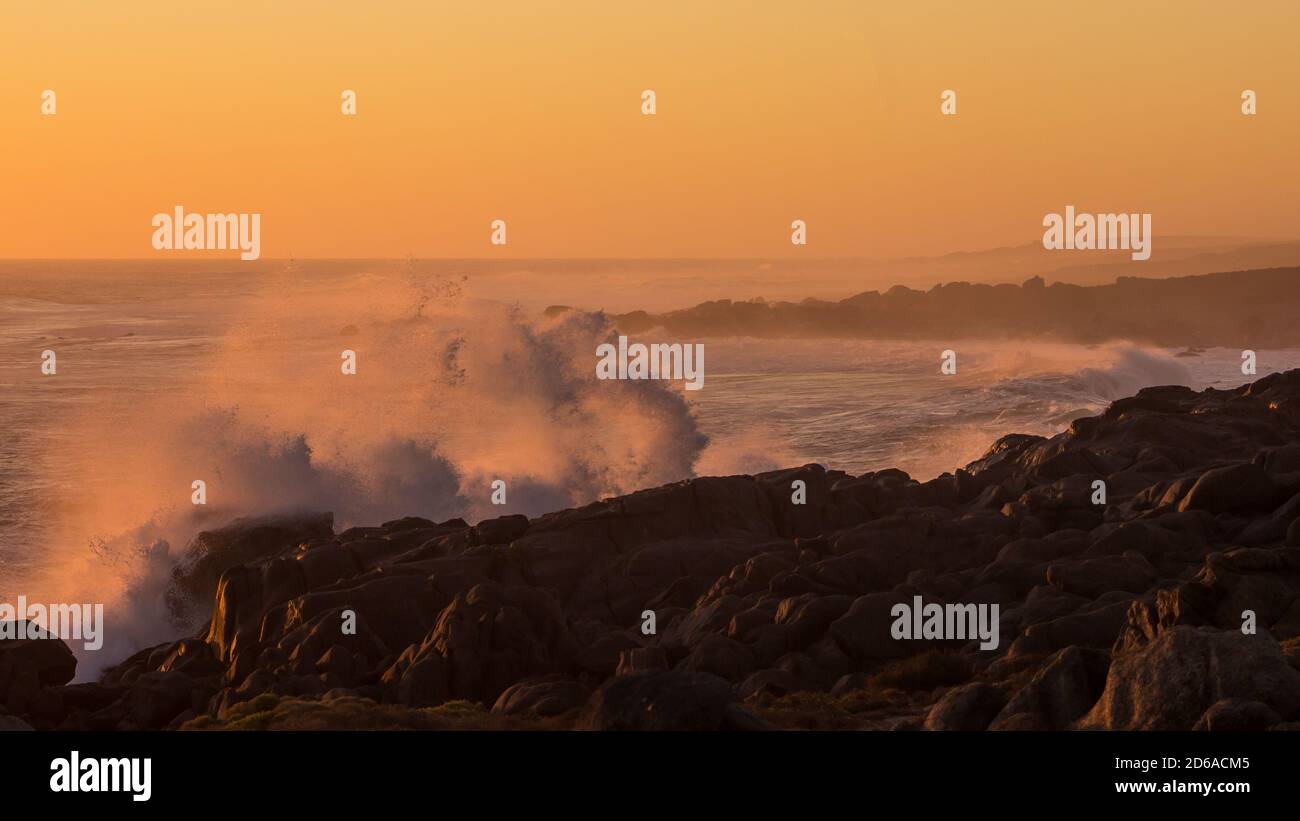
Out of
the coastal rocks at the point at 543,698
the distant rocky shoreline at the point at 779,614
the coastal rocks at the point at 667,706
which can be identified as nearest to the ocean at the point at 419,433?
the distant rocky shoreline at the point at 779,614

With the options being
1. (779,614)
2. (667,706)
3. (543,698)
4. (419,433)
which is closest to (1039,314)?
(419,433)

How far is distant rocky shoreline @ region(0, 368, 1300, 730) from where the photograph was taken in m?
17.2

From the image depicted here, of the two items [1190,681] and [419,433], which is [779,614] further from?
[419,433]

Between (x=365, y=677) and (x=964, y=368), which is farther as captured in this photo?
(x=964, y=368)

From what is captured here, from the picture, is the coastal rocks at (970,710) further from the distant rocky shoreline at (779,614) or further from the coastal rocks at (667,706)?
the coastal rocks at (667,706)

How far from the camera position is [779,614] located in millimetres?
26906

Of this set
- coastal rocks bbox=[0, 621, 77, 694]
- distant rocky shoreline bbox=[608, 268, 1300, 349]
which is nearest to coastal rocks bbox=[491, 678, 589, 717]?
coastal rocks bbox=[0, 621, 77, 694]

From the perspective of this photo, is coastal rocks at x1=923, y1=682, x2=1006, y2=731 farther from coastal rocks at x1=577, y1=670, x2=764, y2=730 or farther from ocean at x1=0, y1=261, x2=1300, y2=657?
ocean at x1=0, y1=261, x2=1300, y2=657

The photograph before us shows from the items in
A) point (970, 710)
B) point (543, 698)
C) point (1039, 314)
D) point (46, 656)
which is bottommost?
point (46, 656)

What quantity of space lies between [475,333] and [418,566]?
32.2 metres
